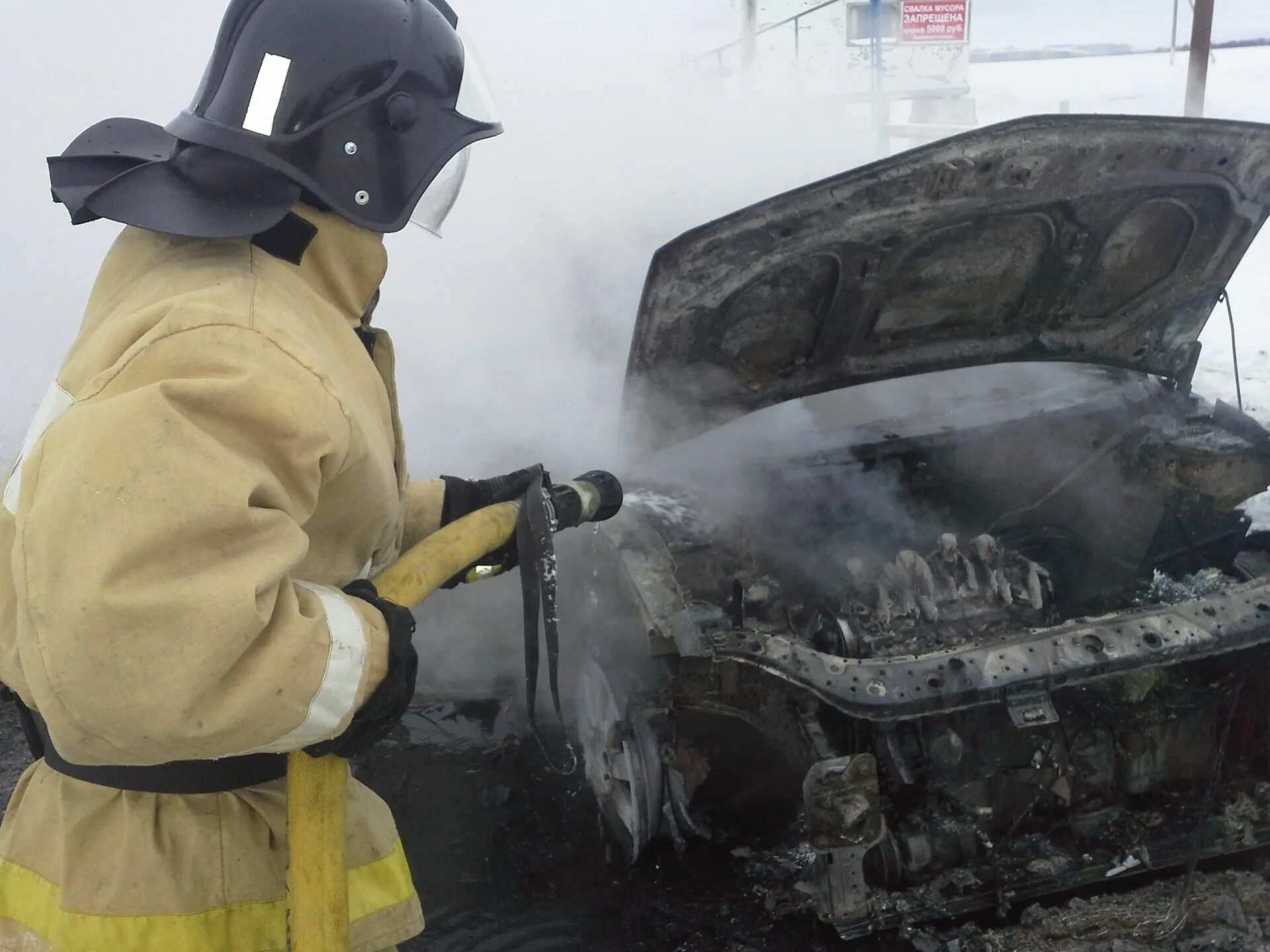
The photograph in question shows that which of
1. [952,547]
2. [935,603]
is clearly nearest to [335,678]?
[935,603]

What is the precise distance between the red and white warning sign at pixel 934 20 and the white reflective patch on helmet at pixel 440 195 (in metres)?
10.8

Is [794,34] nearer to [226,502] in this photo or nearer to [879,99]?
[879,99]

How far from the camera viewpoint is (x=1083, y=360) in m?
3.37

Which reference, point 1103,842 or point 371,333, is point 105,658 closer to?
point 371,333

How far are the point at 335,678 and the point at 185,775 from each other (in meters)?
0.37

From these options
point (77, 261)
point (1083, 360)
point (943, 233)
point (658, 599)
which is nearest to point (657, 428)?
point (658, 599)

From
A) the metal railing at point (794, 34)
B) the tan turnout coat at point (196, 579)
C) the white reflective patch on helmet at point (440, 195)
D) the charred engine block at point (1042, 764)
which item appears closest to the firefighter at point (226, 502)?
the tan turnout coat at point (196, 579)

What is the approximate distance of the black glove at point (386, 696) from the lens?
1.46m

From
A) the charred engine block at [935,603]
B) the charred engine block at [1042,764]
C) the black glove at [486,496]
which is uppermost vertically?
the black glove at [486,496]

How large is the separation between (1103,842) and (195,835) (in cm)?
222

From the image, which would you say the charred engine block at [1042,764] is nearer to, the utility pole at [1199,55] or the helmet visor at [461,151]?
the helmet visor at [461,151]

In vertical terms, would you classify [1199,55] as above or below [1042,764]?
above

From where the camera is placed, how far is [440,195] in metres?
2.12

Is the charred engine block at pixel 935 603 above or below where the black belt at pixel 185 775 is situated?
below
